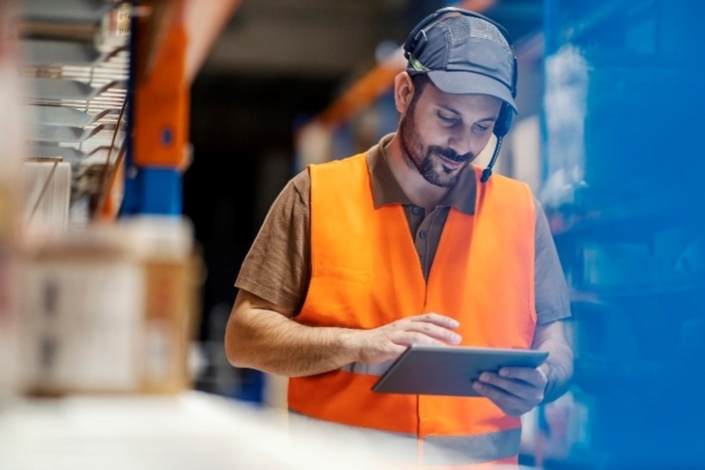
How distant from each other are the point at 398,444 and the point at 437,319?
0.32 metres

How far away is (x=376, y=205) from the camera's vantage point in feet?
6.98

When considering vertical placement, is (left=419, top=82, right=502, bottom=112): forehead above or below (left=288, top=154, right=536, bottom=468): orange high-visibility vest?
above

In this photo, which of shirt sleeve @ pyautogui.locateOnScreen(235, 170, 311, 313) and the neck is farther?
the neck

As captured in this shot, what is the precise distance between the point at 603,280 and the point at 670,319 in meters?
0.21

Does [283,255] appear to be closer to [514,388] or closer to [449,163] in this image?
[449,163]

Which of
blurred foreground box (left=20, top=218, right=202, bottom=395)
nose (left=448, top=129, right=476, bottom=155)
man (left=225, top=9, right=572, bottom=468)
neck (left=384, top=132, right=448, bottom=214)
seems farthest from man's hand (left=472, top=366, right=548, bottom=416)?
blurred foreground box (left=20, top=218, right=202, bottom=395)

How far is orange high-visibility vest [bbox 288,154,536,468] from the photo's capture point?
206 centimetres

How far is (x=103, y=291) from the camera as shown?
1.39m

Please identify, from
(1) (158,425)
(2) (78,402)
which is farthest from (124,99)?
(1) (158,425)

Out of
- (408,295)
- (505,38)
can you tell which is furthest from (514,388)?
(505,38)

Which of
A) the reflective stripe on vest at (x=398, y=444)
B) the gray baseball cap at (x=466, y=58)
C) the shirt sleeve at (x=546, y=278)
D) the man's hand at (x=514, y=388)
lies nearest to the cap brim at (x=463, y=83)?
the gray baseball cap at (x=466, y=58)

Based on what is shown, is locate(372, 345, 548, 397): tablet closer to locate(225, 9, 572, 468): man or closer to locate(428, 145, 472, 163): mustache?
locate(225, 9, 572, 468): man

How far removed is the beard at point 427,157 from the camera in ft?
6.97

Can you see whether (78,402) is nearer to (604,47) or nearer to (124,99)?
(124,99)
